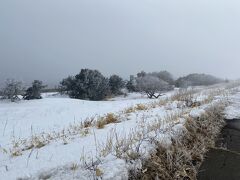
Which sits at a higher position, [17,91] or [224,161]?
[17,91]

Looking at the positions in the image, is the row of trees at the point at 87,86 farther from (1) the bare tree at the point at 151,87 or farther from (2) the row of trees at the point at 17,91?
(2) the row of trees at the point at 17,91

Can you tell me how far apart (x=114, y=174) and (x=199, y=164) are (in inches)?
103

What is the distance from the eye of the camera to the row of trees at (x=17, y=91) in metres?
24.7

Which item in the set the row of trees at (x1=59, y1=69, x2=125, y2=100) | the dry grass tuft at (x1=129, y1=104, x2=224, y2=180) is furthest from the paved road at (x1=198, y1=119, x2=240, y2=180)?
the row of trees at (x1=59, y1=69, x2=125, y2=100)

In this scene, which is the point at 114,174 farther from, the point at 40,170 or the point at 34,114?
the point at 34,114

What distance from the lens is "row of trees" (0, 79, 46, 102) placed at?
971 inches

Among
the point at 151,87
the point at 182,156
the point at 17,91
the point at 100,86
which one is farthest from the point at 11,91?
the point at 182,156

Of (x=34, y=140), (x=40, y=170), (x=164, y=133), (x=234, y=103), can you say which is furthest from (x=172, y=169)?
(x=234, y=103)

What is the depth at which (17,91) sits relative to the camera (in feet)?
82.9

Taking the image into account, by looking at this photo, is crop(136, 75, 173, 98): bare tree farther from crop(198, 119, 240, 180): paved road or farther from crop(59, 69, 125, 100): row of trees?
crop(198, 119, 240, 180): paved road

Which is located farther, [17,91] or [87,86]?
[87,86]

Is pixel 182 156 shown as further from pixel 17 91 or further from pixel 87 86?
pixel 87 86

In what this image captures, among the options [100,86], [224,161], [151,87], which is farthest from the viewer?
[100,86]

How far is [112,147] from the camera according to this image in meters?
6.81
